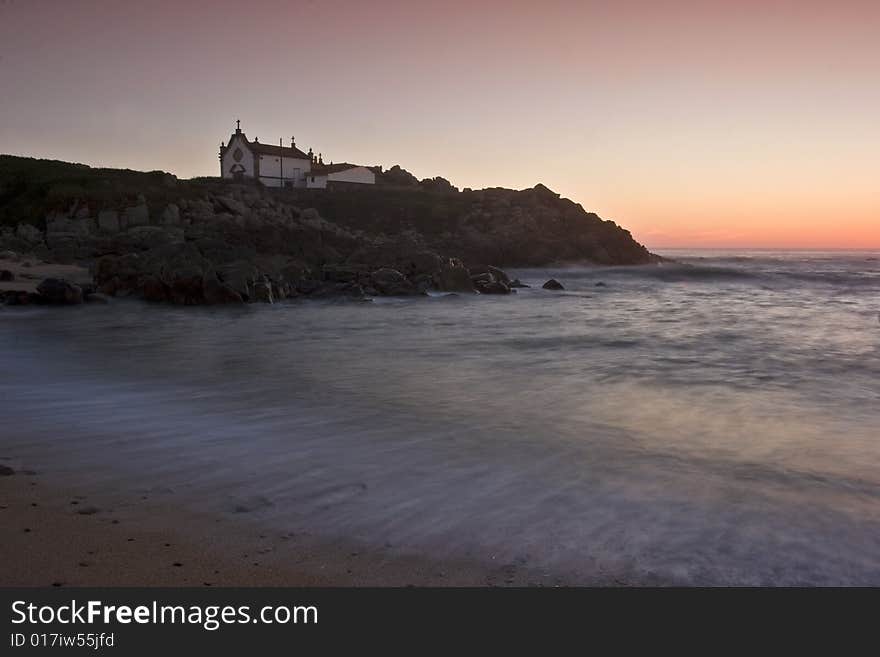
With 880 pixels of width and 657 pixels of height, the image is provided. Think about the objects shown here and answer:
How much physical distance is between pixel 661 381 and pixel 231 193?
152 ft

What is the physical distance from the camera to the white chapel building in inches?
2933

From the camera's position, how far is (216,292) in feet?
78.5

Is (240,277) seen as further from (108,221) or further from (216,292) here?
(108,221)

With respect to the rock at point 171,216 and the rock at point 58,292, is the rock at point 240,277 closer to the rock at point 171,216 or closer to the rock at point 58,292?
the rock at point 58,292

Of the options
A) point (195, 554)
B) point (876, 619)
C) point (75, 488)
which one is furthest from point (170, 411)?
point (876, 619)

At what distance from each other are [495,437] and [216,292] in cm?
1885

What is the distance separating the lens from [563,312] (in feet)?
83.6

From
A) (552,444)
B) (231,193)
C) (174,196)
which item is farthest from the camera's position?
(231,193)

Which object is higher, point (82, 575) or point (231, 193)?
point (231, 193)

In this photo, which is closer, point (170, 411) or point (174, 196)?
point (170, 411)

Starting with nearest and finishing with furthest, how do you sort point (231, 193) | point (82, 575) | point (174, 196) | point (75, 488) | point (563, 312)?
1. point (82, 575)
2. point (75, 488)
3. point (563, 312)
4. point (174, 196)
5. point (231, 193)

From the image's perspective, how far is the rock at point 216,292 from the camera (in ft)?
78.2

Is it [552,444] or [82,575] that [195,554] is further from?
[552,444]

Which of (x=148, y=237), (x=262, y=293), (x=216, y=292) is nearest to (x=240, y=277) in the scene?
(x=262, y=293)
